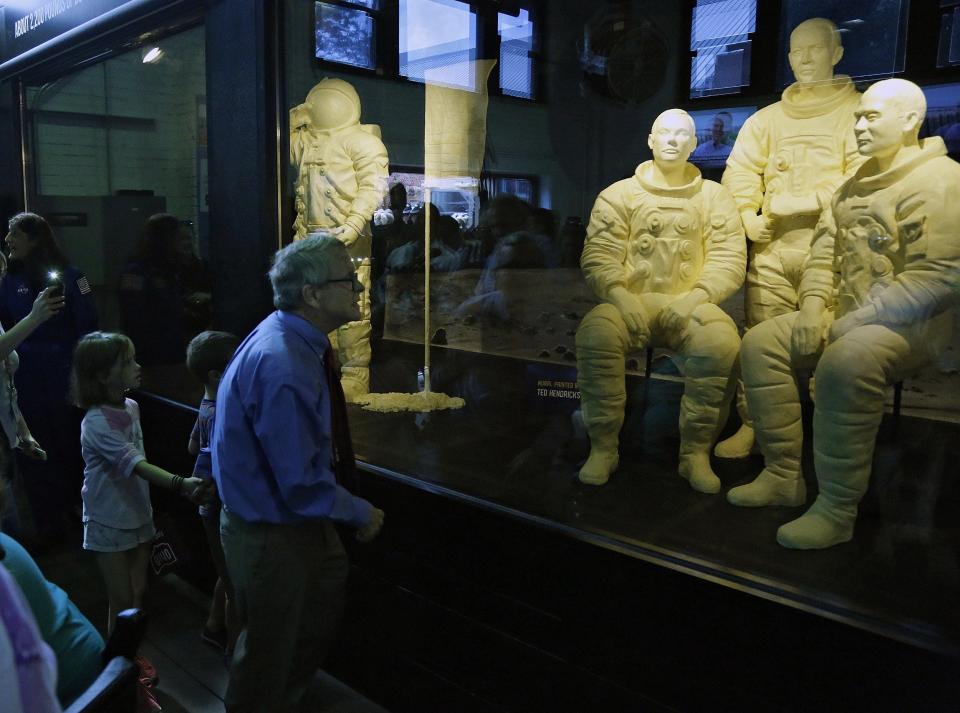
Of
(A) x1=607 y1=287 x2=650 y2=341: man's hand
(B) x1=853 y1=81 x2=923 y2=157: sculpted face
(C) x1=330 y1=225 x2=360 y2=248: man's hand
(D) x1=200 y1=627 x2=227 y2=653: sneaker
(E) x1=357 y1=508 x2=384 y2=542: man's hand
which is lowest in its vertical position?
(D) x1=200 y1=627 x2=227 y2=653: sneaker

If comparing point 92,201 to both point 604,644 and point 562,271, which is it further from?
point 604,644

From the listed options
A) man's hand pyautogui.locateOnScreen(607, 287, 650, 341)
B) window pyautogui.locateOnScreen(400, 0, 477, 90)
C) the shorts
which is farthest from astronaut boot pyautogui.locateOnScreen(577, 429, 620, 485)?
window pyautogui.locateOnScreen(400, 0, 477, 90)

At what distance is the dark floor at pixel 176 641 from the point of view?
111 inches

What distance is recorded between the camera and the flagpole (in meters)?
3.96

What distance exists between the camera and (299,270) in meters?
2.02

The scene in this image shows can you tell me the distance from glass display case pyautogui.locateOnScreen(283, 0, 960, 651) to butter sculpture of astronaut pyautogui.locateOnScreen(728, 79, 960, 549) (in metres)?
0.02

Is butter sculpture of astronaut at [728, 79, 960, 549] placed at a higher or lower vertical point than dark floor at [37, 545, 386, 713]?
higher

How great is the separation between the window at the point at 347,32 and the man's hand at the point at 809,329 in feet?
7.61

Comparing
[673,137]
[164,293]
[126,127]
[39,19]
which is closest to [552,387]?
[673,137]

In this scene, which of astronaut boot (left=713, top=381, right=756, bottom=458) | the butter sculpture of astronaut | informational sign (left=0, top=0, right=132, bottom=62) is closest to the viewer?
the butter sculpture of astronaut

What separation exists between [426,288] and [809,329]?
2088 millimetres

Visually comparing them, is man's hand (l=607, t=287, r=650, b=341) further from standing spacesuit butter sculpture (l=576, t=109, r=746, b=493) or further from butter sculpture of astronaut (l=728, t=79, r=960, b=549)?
butter sculpture of astronaut (l=728, t=79, r=960, b=549)

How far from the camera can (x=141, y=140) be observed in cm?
495

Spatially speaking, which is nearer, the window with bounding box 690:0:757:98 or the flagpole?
the window with bounding box 690:0:757:98
